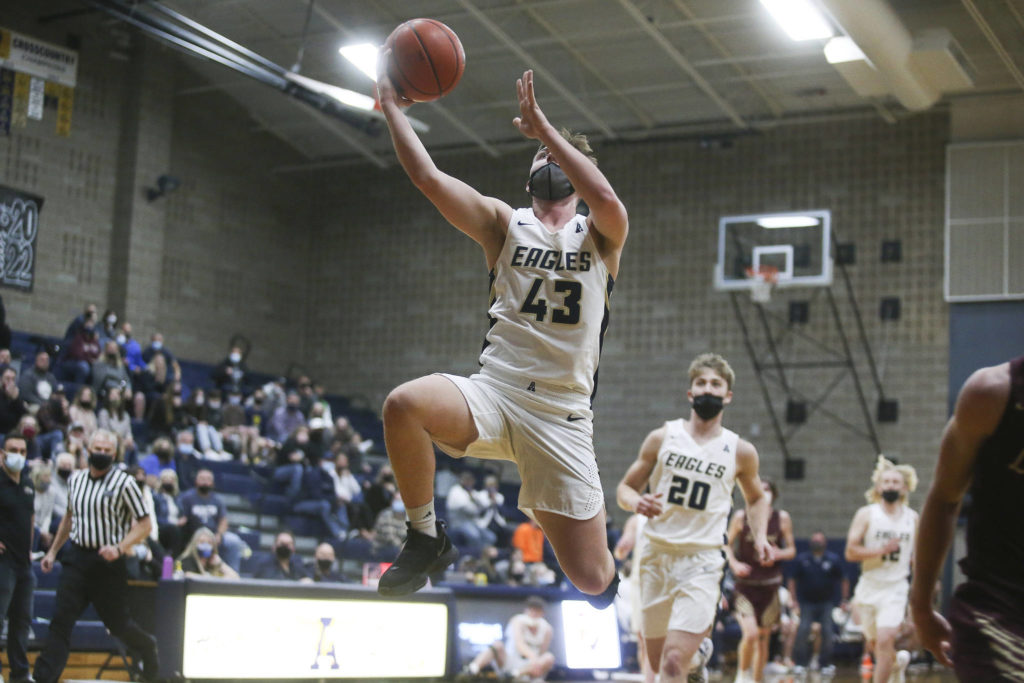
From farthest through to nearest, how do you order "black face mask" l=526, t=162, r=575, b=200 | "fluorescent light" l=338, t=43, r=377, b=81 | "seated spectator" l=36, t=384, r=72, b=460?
1. "fluorescent light" l=338, t=43, r=377, b=81
2. "seated spectator" l=36, t=384, r=72, b=460
3. "black face mask" l=526, t=162, r=575, b=200

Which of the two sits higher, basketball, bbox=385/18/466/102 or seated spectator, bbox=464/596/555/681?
basketball, bbox=385/18/466/102

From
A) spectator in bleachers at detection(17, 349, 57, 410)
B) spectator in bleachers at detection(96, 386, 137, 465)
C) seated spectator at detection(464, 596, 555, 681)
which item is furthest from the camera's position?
spectator in bleachers at detection(96, 386, 137, 465)

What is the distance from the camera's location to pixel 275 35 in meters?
20.2

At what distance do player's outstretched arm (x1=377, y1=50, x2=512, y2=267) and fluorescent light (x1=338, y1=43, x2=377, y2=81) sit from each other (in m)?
14.6

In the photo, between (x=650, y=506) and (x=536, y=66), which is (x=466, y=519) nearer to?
(x=536, y=66)

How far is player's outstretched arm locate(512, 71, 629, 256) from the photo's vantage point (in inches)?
184

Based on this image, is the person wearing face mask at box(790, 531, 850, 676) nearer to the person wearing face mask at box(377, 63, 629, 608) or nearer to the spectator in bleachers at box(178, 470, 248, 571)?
the spectator in bleachers at box(178, 470, 248, 571)

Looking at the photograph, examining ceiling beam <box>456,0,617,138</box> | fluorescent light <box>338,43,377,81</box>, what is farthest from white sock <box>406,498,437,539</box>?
fluorescent light <box>338,43,377,81</box>

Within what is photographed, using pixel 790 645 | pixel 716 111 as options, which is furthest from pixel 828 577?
pixel 716 111

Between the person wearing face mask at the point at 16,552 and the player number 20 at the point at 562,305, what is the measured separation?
625 centimetres

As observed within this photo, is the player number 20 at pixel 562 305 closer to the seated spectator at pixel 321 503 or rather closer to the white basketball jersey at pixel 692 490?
the white basketball jersey at pixel 692 490

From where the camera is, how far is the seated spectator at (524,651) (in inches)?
503

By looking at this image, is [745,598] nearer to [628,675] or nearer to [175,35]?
[628,675]

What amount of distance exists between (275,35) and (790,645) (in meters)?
12.5
